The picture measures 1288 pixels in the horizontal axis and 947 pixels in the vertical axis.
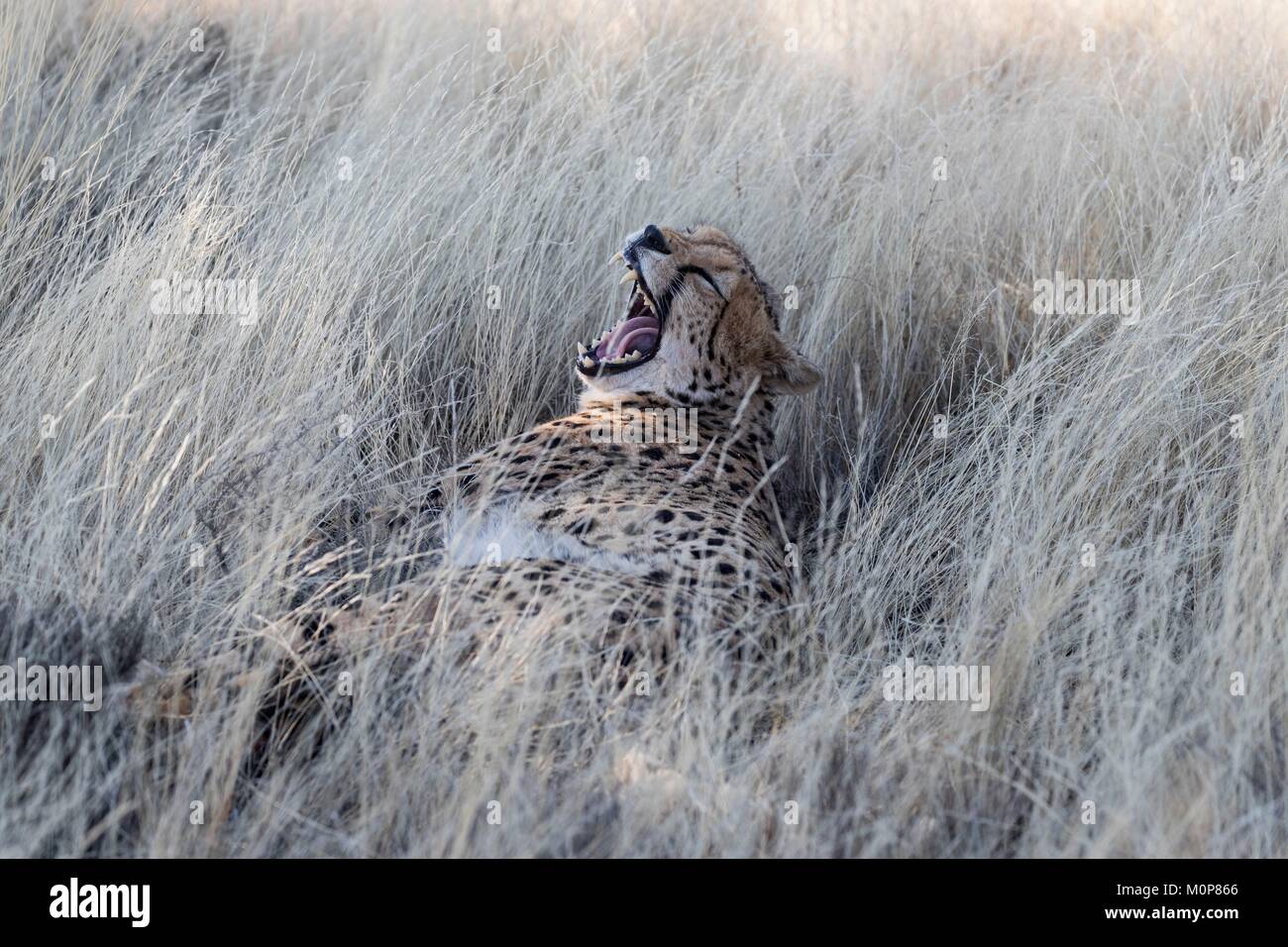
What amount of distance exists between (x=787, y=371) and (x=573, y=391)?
76 centimetres

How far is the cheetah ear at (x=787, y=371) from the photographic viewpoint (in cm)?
438

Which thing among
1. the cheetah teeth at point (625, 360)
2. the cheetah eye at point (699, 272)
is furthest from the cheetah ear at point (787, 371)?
the cheetah teeth at point (625, 360)

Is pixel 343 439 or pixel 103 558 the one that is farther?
pixel 343 439

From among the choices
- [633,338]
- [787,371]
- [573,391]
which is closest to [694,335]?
[633,338]

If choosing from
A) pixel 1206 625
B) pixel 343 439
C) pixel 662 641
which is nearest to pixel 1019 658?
pixel 1206 625

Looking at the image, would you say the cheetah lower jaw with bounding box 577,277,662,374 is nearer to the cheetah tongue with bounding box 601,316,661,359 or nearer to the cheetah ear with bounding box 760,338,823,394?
the cheetah tongue with bounding box 601,316,661,359

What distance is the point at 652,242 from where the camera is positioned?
4.48 m

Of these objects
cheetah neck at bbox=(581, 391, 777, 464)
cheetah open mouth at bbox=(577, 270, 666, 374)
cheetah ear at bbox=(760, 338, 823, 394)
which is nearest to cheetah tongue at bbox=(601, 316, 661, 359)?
cheetah open mouth at bbox=(577, 270, 666, 374)

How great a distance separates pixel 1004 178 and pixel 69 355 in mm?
3187

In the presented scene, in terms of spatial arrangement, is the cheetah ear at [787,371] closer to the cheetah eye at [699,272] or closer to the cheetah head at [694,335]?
the cheetah head at [694,335]

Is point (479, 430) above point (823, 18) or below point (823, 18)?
below
